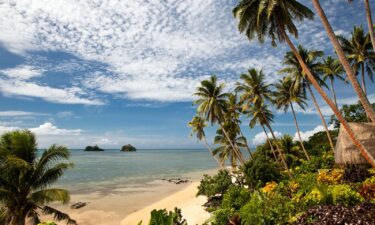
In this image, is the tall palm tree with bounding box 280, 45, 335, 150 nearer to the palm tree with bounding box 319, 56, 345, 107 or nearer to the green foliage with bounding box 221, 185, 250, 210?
the palm tree with bounding box 319, 56, 345, 107

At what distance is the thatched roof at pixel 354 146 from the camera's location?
690 inches

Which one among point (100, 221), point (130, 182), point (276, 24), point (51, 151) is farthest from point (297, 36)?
point (130, 182)

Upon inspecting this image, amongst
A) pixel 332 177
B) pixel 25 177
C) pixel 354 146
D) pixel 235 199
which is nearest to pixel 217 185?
pixel 235 199

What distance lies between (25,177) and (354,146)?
1982cm

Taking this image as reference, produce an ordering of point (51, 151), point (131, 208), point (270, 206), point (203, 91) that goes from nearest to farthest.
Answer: point (270, 206) < point (51, 151) < point (131, 208) < point (203, 91)

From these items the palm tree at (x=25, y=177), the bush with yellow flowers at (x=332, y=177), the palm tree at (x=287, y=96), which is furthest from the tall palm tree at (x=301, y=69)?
the palm tree at (x=25, y=177)

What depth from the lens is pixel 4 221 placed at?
1260 cm

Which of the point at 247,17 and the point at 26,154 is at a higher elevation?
the point at 247,17

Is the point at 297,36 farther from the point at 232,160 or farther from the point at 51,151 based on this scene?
the point at 232,160

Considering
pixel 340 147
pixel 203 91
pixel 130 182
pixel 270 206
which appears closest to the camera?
pixel 270 206

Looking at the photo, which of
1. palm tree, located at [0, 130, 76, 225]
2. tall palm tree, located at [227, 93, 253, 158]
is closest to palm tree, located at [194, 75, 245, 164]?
tall palm tree, located at [227, 93, 253, 158]

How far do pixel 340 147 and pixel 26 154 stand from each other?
1962 centimetres

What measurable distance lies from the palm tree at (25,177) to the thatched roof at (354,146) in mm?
17614

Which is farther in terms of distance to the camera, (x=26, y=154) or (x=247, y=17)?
(x=247, y=17)
